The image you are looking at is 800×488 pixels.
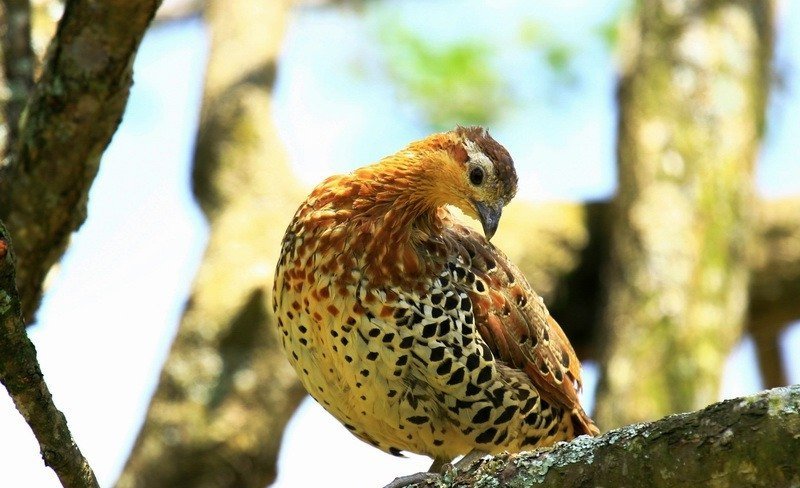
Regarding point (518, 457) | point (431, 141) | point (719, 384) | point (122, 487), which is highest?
point (719, 384)

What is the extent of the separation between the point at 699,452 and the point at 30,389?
6.40 ft

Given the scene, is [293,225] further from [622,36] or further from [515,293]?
[622,36]

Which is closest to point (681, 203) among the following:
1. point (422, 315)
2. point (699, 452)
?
point (422, 315)

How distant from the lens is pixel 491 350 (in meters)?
5.17

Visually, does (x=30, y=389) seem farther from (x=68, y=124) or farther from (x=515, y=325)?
(x=515, y=325)

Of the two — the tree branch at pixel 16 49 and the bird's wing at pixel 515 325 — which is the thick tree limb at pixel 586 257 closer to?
the bird's wing at pixel 515 325

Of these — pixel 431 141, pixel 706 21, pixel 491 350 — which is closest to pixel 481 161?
pixel 431 141

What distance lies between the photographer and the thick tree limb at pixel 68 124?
4.50 metres

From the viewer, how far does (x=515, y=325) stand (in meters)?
5.31

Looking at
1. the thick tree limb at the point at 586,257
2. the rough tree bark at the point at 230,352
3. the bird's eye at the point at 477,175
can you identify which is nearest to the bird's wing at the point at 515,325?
the bird's eye at the point at 477,175

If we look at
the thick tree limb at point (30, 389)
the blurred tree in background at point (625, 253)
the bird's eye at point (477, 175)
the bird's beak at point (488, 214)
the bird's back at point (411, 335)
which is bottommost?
the thick tree limb at point (30, 389)

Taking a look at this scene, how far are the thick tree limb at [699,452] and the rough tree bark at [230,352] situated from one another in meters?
5.14

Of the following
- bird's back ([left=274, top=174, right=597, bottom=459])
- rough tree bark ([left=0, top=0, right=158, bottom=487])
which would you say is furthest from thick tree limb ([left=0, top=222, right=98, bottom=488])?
bird's back ([left=274, top=174, right=597, bottom=459])

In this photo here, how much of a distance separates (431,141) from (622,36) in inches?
201
